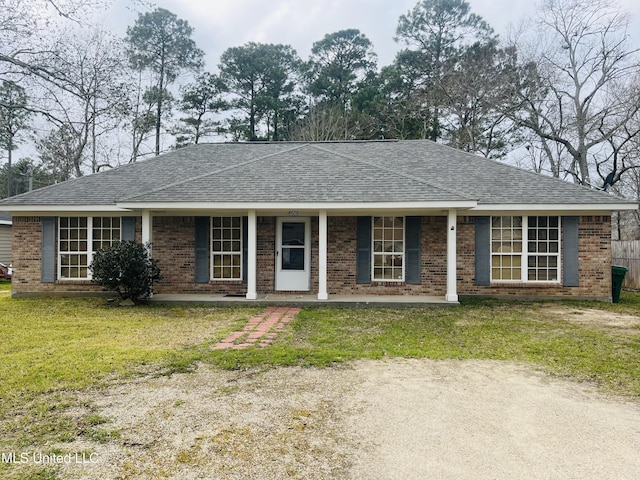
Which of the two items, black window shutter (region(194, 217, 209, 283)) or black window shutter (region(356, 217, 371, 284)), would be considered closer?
black window shutter (region(356, 217, 371, 284))

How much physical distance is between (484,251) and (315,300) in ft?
15.3

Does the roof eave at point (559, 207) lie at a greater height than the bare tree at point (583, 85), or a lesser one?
lesser

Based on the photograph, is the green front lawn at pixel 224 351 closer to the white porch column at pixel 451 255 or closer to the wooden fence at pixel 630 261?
the white porch column at pixel 451 255

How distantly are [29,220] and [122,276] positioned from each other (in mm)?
4054

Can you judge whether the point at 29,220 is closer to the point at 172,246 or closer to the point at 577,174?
the point at 172,246

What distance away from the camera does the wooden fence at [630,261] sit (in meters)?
13.3

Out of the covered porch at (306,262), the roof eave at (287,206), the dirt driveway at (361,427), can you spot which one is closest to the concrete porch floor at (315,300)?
the covered porch at (306,262)

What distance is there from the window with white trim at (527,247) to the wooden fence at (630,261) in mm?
5037

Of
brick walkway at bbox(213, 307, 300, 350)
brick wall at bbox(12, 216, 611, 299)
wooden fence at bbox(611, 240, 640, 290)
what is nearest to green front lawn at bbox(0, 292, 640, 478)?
brick walkway at bbox(213, 307, 300, 350)

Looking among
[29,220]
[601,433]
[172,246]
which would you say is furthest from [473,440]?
[29,220]

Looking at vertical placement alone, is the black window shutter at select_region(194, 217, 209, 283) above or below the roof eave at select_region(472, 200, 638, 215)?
below

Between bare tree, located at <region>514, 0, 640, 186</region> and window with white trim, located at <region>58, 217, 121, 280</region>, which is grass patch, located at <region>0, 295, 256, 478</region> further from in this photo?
bare tree, located at <region>514, 0, 640, 186</region>

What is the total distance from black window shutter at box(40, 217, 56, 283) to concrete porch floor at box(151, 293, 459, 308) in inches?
126

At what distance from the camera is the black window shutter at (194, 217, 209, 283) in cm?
1087
